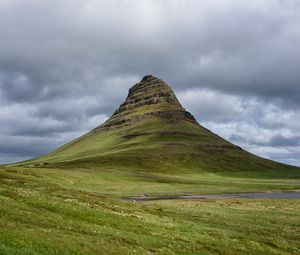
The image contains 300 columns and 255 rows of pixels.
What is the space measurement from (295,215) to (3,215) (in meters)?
51.2

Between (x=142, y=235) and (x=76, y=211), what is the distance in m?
8.17

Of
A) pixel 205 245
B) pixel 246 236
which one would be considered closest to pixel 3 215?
pixel 205 245

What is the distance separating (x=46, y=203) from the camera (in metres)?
43.1

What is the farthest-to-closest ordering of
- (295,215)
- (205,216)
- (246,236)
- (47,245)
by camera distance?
(295,215) → (205,216) → (246,236) → (47,245)

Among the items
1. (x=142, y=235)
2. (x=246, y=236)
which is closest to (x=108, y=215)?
(x=142, y=235)

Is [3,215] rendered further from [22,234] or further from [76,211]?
Result: [76,211]

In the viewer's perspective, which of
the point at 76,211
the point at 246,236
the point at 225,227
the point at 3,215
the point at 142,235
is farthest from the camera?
the point at 225,227

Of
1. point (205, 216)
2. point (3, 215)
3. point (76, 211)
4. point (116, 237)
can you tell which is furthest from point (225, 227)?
point (3, 215)

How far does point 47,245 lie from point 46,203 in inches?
702

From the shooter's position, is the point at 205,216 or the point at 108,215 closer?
the point at 108,215

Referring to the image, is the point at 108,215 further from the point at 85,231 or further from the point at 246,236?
the point at 246,236

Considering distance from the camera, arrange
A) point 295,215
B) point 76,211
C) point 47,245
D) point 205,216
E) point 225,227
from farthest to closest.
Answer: point 295,215 → point 205,216 → point 225,227 → point 76,211 → point 47,245

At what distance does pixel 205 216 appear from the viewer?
6256 centimetres

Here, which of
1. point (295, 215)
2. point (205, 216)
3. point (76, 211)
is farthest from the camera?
point (295, 215)
